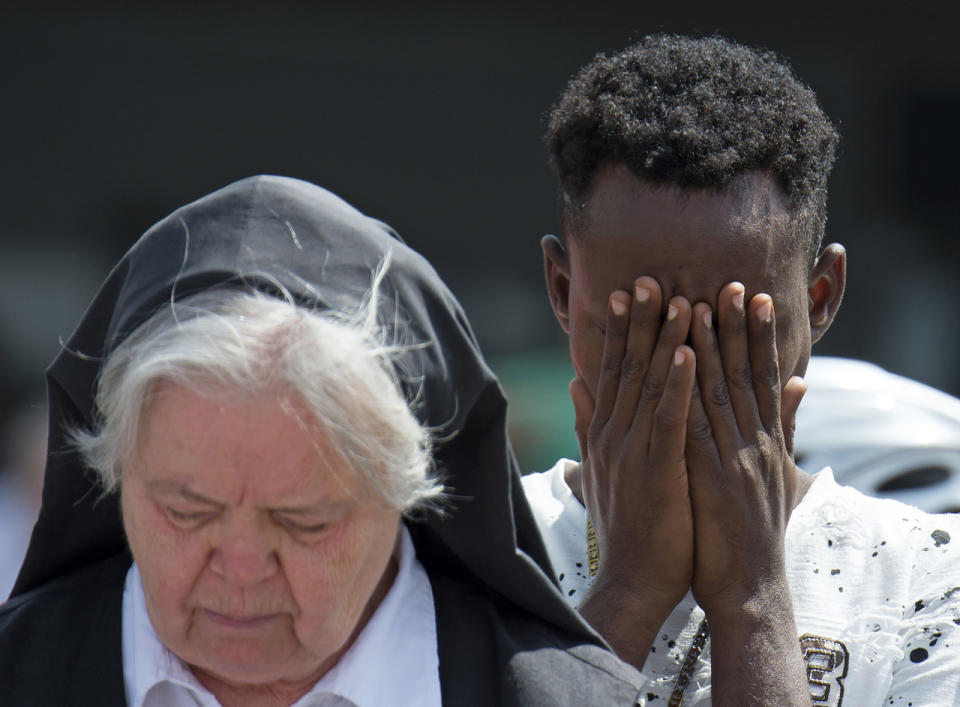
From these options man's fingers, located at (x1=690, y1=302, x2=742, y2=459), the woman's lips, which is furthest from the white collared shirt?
man's fingers, located at (x1=690, y1=302, x2=742, y2=459)

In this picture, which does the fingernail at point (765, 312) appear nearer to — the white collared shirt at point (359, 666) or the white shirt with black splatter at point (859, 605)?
the white shirt with black splatter at point (859, 605)

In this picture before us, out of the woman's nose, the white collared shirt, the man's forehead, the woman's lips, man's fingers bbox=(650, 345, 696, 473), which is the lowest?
the white collared shirt

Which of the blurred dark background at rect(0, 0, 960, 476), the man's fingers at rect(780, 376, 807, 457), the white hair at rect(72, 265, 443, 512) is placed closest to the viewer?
the white hair at rect(72, 265, 443, 512)

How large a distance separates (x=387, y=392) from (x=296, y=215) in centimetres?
29

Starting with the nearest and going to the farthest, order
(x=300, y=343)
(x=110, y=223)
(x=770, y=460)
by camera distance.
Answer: (x=300, y=343)
(x=770, y=460)
(x=110, y=223)

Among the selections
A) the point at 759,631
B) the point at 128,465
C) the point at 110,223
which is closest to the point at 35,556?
the point at 128,465

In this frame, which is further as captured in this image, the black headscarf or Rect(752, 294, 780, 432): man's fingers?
Rect(752, 294, 780, 432): man's fingers

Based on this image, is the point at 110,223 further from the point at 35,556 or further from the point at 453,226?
the point at 35,556

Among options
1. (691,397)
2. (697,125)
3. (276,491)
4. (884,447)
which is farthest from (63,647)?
(884,447)

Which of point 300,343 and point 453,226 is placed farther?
point 453,226

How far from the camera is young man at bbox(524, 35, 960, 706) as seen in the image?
235cm

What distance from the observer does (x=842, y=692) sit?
233 cm

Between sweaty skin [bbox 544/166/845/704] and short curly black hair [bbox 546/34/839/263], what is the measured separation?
0.04 meters

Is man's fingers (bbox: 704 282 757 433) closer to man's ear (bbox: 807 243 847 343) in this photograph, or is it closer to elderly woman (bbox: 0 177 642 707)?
man's ear (bbox: 807 243 847 343)
